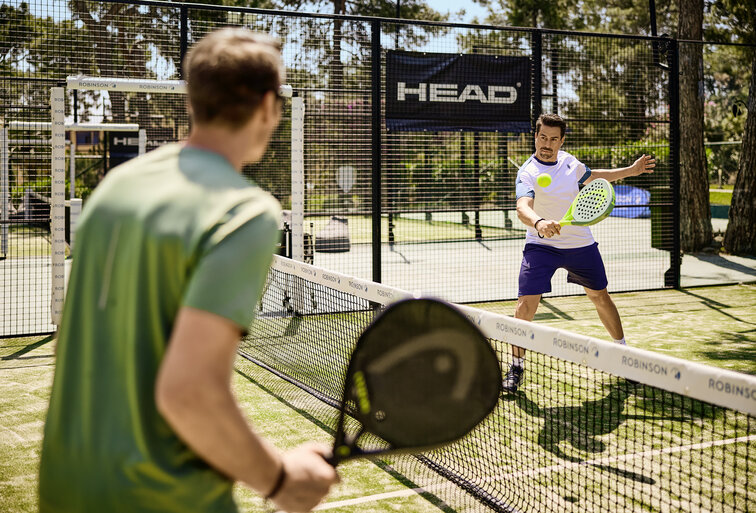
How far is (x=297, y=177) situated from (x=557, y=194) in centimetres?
340

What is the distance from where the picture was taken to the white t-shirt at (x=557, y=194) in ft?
20.5

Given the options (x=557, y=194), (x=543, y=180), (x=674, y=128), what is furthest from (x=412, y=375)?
(x=674, y=128)

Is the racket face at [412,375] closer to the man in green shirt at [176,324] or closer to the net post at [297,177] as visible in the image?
the man in green shirt at [176,324]

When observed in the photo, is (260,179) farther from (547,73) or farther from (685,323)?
(685,323)

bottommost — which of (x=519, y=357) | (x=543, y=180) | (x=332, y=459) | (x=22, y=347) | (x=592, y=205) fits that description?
(x=22, y=347)

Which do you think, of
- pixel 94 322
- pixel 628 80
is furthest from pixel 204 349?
pixel 628 80

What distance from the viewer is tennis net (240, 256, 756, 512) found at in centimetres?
325

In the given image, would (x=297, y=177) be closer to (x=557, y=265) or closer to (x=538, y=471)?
(x=557, y=265)

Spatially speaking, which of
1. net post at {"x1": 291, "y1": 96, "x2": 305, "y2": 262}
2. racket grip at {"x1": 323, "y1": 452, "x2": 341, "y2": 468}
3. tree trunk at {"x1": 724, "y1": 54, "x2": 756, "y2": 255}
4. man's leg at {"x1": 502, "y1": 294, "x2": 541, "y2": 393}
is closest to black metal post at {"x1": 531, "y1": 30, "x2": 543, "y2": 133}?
net post at {"x1": 291, "y1": 96, "x2": 305, "y2": 262}

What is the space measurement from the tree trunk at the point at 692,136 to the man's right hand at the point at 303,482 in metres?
15.1

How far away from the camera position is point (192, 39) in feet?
33.0

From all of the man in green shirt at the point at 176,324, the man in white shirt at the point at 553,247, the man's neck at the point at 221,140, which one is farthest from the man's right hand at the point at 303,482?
the man in white shirt at the point at 553,247

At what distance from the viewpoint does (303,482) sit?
4.83 feet

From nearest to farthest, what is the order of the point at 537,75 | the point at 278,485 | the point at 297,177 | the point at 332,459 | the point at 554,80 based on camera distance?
1. the point at 278,485
2. the point at 332,459
3. the point at 297,177
4. the point at 537,75
5. the point at 554,80
